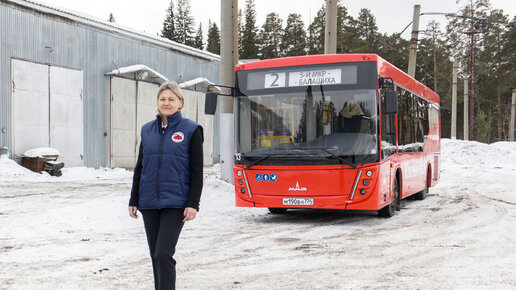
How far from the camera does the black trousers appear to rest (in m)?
3.98

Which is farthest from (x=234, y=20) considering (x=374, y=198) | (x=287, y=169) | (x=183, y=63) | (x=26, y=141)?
(x=183, y=63)

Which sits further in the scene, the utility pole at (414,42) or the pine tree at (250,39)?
the pine tree at (250,39)

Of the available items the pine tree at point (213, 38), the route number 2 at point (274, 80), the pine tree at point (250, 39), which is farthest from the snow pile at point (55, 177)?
the pine tree at point (213, 38)

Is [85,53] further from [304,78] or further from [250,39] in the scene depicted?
[250,39]

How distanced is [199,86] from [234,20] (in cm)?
1621

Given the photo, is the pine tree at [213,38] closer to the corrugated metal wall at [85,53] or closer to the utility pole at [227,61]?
the corrugated metal wall at [85,53]

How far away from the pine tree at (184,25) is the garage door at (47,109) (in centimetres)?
5957

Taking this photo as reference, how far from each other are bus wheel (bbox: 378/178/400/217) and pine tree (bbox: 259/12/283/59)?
68.4 m

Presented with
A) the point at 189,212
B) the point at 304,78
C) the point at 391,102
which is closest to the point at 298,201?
the point at 304,78

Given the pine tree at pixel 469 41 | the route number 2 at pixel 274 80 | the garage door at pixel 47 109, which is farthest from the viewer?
the pine tree at pixel 469 41

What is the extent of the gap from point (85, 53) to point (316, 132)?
1583cm

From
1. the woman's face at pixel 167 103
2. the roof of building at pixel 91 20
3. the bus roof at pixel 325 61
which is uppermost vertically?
the roof of building at pixel 91 20

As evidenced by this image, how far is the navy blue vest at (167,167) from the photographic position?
4.08 metres

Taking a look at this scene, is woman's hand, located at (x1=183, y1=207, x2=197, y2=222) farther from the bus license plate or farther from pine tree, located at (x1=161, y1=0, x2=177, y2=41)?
pine tree, located at (x1=161, y1=0, x2=177, y2=41)
